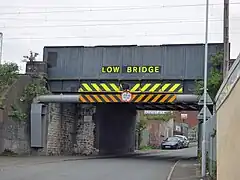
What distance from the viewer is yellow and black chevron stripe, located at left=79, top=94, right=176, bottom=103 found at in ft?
92.6

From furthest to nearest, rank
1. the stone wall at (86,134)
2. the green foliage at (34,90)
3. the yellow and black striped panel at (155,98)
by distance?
the stone wall at (86,134) → the green foliage at (34,90) → the yellow and black striped panel at (155,98)

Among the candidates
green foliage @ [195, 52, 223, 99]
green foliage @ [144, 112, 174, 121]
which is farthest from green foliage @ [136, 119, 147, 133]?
green foliage @ [195, 52, 223, 99]

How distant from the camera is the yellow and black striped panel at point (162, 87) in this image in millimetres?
28391

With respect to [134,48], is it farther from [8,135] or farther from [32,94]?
[8,135]

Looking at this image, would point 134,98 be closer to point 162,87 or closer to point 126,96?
point 126,96

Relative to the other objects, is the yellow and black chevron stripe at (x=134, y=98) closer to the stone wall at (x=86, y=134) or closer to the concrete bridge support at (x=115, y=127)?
the stone wall at (x=86, y=134)

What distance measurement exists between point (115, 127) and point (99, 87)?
9704mm

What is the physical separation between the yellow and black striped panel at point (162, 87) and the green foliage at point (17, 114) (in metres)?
7.10

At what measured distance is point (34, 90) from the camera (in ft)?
99.2

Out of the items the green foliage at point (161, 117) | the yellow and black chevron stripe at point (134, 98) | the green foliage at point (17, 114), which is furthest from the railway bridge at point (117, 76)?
the green foliage at point (161, 117)

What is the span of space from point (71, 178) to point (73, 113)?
17482 mm

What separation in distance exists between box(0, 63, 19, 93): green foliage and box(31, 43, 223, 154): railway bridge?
2.07m

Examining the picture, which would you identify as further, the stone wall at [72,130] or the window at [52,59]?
the stone wall at [72,130]

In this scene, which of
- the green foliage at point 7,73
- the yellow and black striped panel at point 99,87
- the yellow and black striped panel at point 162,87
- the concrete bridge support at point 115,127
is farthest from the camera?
the concrete bridge support at point 115,127
